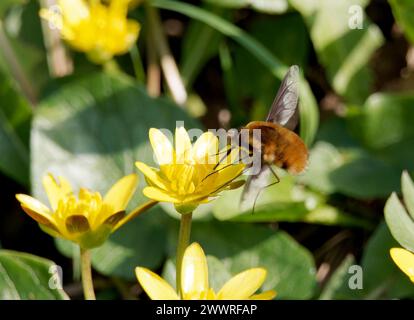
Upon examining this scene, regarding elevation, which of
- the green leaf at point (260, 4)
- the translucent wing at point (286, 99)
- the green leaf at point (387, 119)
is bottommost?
the translucent wing at point (286, 99)

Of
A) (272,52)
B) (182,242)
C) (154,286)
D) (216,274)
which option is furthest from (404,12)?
(154,286)

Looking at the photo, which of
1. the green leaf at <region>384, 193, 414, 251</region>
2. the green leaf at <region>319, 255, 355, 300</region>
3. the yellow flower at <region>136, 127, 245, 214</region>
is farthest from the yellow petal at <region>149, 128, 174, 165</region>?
the green leaf at <region>319, 255, 355, 300</region>

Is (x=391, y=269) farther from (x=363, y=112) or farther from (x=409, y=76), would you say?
(x=409, y=76)

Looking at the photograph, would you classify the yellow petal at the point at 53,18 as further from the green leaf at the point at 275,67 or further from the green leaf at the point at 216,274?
the green leaf at the point at 216,274

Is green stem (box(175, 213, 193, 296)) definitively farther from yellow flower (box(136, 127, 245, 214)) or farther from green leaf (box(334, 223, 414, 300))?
green leaf (box(334, 223, 414, 300))

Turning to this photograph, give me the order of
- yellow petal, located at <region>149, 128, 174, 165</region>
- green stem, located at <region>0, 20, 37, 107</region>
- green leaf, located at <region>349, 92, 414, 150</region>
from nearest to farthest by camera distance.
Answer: yellow petal, located at <region>149, 128, 174, 165</region> → green leaf, located at <region>349, 92, 414, 150</region> → green stem, located at <region>0, 20, 37, 107</region>

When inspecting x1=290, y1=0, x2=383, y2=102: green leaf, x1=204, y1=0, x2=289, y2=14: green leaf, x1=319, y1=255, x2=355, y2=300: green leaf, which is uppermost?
x1=204, y1=0, x2=289, y2=14: green leaf
